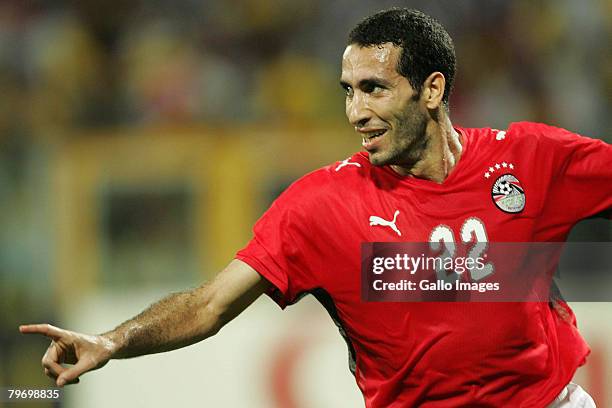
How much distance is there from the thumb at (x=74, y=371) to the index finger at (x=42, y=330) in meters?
0.09

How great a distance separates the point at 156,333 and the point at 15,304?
274 centimetres

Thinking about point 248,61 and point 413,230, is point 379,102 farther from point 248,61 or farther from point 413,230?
point 248,61

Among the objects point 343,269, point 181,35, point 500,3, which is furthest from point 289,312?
point 500,3

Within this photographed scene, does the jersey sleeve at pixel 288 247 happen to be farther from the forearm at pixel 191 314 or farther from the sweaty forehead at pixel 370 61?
the sweaty forehead at pixel 370 61

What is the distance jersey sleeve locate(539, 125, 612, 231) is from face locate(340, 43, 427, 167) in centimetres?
43

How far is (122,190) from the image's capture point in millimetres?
5398

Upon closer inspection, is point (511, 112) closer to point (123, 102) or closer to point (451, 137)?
point (123, 102)

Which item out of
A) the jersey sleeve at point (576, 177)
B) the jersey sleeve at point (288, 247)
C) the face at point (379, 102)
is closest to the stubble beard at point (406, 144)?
the face at point (379, 102)

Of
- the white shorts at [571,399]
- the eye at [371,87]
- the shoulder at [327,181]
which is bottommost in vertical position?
the white shorts at [571,399]

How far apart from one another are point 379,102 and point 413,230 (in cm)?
38

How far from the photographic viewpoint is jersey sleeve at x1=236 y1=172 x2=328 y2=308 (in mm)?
2750

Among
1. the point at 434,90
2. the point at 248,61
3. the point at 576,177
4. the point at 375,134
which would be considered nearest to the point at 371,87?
the point at 375,134

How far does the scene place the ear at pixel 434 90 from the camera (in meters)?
2.93

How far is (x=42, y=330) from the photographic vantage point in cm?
242
